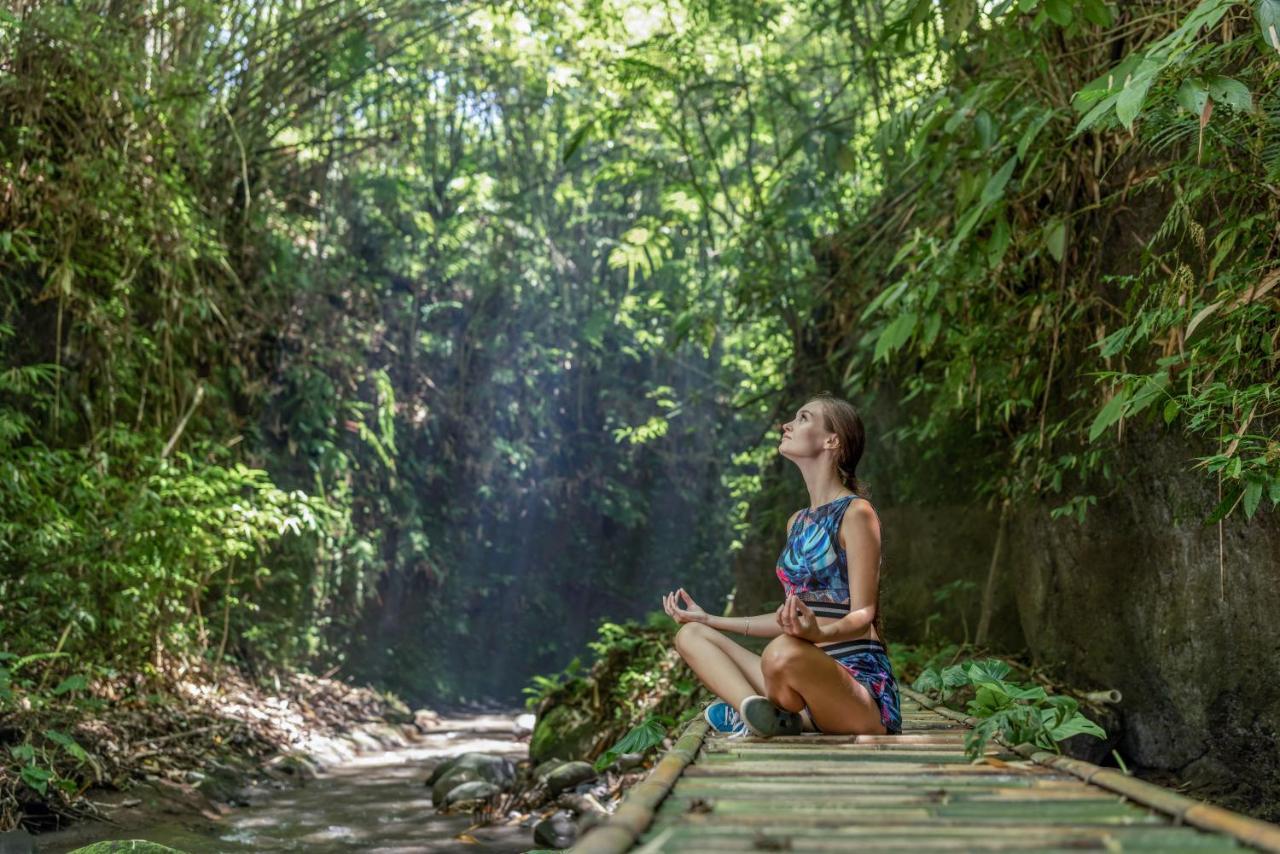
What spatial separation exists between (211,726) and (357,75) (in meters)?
4.96

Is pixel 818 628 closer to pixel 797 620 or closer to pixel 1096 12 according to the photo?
pixel 797 620

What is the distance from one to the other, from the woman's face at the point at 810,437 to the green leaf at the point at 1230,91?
1404mm

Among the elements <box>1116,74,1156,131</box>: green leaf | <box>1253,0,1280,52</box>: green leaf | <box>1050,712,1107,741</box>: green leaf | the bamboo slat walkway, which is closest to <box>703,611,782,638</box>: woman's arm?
the bamboo slat walkway

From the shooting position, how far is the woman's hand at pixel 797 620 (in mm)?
2932

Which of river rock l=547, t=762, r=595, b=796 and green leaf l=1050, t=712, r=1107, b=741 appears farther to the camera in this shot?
river rock l=547, t=762, r=595, b=796

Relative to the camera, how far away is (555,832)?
5.26m

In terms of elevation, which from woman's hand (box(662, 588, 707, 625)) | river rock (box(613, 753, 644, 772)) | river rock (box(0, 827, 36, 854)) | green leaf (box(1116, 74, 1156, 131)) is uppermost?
green leaf (box(1116, 74, 1156, 131))

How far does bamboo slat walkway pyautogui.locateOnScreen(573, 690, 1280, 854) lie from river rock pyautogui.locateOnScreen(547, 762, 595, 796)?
3.49 metres

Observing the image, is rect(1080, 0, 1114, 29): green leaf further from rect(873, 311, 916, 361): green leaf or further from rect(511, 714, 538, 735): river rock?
rect(511, 714, 538, 735): river rock

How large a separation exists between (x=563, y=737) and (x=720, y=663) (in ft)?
13.7

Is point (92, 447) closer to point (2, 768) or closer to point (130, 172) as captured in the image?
point (130, 172)

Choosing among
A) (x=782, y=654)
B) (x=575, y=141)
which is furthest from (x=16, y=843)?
(x=575, y=141)

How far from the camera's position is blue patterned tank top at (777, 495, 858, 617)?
11.5 ft

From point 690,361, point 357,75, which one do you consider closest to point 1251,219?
point 357,75
